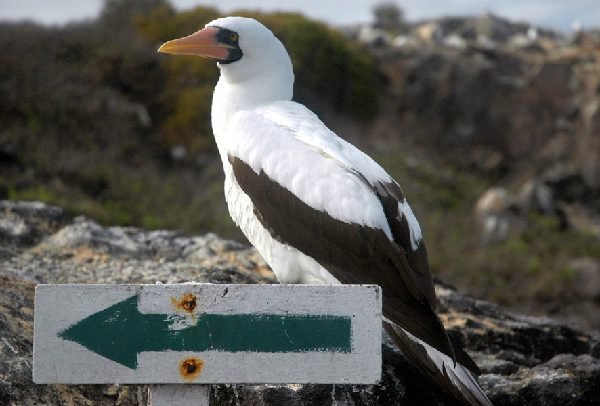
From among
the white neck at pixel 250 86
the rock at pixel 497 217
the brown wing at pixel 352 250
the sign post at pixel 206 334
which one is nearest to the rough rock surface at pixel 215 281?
the brown wing at pixel 352 250

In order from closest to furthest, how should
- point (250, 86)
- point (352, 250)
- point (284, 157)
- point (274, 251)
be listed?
1. point (352, 250)
2. point (284, 157)
3. point (274, 251)
4. point (250, 86)

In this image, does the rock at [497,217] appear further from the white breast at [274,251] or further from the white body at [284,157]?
the white breast at [274,251]

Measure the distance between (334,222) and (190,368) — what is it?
4.58 feet

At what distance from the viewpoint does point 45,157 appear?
16.6m

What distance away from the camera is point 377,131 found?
23.2 m

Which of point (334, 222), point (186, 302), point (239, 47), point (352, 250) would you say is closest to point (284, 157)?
point (334, 222)

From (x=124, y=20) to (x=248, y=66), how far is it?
19.7 m

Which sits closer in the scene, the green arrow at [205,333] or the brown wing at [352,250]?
the green arrow at [205,333]

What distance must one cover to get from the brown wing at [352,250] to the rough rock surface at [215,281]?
1.26 ft

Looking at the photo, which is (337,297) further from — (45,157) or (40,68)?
(40,68)

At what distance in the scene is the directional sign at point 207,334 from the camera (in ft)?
8.75

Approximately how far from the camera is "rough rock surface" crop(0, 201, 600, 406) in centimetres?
371

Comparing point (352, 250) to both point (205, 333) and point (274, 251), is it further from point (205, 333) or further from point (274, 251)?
point (205, 333)

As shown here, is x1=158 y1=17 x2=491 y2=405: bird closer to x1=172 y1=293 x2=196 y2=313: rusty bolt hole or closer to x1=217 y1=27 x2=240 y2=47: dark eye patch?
x1=217 y1=27 x2=240 y2=47: dark eye patch
